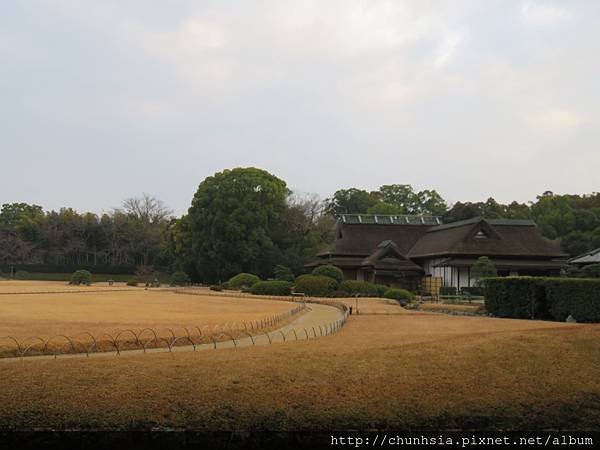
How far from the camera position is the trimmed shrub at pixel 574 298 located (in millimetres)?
19688

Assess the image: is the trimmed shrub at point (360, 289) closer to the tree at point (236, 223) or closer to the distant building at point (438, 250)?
the distant building at point (438, 250)

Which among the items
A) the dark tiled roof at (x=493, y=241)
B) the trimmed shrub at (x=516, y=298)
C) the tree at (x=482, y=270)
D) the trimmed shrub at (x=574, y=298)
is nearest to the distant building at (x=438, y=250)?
the dark tiled roof at (x=493, y=241)

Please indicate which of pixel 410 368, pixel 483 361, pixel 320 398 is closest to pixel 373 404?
pixel 320 398

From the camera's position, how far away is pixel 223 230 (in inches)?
2048

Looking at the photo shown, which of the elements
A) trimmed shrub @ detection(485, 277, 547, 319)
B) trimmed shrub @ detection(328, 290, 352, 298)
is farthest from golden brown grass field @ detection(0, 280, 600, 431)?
trimmed shrub @ detection(328, 290, 352, 298)

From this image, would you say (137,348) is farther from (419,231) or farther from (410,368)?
(419,231)

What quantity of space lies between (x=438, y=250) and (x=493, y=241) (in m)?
3.90

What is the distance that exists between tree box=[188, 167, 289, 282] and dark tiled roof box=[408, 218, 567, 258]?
14.3 metres

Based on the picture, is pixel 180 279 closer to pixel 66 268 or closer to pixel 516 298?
pixel 66 268

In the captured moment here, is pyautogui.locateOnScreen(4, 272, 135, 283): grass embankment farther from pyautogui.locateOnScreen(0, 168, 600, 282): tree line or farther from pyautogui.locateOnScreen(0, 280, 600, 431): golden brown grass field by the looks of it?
pyautogui.locateOnScreen(0, 280, 600, 431): golden brown grass field

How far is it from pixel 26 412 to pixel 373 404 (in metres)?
4.20

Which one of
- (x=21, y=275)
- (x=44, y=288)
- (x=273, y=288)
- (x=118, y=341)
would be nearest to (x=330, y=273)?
A: (x=273, y=288)

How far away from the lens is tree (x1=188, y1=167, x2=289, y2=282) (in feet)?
169

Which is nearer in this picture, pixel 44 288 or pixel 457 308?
pixel 457 308
